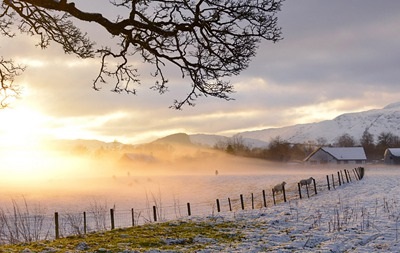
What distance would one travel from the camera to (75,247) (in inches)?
413

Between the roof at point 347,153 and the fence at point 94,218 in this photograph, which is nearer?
the fence at point 94,218

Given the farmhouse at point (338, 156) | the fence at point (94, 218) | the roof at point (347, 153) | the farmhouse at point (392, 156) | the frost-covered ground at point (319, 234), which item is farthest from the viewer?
the roof at point (347, 153)

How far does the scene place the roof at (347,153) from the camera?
11989 centimetres

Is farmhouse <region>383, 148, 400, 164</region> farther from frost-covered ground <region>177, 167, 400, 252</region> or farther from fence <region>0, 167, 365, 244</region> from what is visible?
frost-covered ground <region>177, 167, 400, 252</region>

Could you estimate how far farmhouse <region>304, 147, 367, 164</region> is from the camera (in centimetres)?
11919

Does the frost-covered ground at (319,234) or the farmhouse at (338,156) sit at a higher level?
the farmhouse at (338,156)

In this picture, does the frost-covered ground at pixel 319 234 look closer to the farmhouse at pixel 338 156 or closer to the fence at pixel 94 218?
the fence at pixel 94 218

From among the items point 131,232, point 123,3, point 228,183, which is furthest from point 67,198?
point 123,3

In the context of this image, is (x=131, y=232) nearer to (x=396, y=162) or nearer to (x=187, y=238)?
(x=187, y=238)

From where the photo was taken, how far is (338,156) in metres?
120

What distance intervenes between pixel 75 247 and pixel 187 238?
3102 millimetres

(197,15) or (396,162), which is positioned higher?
(197,15)

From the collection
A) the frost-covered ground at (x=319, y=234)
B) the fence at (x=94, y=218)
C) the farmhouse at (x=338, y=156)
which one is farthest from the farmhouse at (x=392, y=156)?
the frost-covered ground at (x=319, y=234)

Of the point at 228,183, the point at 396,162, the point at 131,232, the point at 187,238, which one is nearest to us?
the point at 187,238
